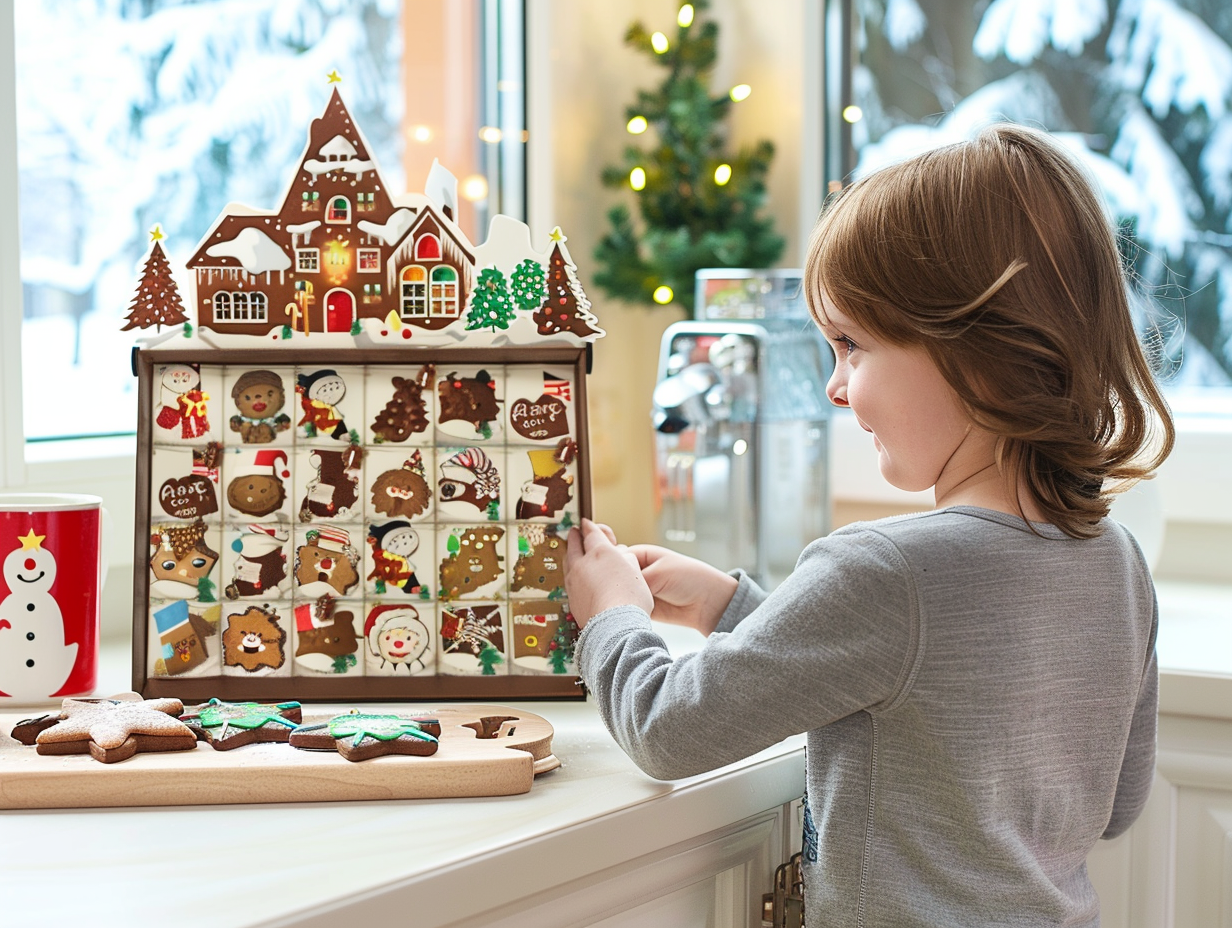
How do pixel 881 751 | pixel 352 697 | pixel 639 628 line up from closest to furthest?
pixel 881 751 < pixel 639 628 < pixel 352 697

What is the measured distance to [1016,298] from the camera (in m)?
0.72

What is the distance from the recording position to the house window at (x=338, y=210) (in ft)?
3.12

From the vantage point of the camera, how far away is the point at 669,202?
172 centimetres

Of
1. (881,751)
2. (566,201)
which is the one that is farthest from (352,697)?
(566,201)

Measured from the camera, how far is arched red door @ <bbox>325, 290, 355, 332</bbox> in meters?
0.95

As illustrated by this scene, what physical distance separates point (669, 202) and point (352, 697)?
1.01 metres

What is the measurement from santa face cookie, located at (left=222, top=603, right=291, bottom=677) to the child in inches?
11.5

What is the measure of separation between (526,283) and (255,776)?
43cm

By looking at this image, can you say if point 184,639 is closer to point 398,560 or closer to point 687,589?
point 398,560

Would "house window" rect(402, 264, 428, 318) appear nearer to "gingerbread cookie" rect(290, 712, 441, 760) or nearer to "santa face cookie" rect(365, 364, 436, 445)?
"santa face cookie" rect(365, 364, 436, 445)

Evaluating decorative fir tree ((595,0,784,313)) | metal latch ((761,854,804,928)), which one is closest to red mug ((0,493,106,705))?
metal latch ((761,854,804,928))

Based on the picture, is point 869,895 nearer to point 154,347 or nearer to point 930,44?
point 154,347

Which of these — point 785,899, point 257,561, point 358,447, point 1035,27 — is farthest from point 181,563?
point 1035,27

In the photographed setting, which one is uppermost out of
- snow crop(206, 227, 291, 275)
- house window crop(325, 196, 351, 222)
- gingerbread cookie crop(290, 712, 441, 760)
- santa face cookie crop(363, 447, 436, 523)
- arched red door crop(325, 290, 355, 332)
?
house window crop(325, 196, 351, 222)
